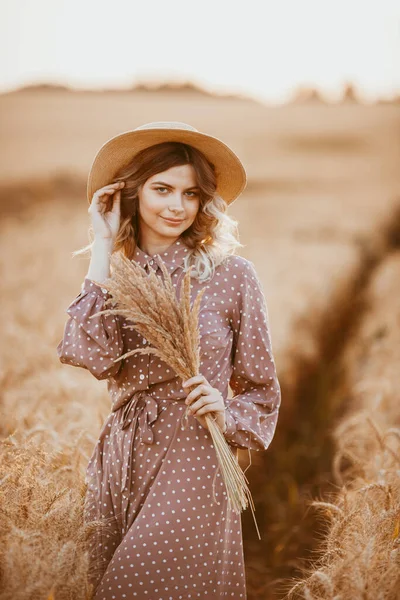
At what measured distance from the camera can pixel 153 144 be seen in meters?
2.86

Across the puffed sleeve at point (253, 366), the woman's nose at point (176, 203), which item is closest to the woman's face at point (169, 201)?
the woman's nose at point (176, 203)

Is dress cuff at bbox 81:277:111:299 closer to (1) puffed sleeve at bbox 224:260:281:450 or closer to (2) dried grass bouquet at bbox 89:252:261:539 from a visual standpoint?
(2) dried grass bouquet at bbox 89:252:261:539

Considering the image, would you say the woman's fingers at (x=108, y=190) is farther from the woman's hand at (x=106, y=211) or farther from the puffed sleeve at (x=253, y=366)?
the puffed sleeve at (x=253, y=366)

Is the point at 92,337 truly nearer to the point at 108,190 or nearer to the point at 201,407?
the point at 201,407

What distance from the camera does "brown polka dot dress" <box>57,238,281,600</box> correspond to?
250cm

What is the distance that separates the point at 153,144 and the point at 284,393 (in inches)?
173

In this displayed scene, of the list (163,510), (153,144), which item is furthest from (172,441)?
(153,144)

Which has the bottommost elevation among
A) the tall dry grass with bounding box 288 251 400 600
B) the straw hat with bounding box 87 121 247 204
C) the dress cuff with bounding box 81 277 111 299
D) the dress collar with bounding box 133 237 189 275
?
the tall dry grass with bounding box 288 251 400 600

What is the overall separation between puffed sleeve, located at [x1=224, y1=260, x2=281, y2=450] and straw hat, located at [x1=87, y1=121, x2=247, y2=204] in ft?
1.56

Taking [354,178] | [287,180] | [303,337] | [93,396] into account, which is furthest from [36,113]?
[93,396]

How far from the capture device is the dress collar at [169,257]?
9.12 ft

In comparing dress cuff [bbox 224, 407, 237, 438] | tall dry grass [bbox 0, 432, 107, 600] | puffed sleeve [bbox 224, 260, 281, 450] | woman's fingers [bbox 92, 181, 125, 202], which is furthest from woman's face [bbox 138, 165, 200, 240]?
tall dry grass [bbox 0, 432, 107, 600]

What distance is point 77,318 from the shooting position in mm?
2586

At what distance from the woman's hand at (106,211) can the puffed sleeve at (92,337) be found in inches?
10.1
